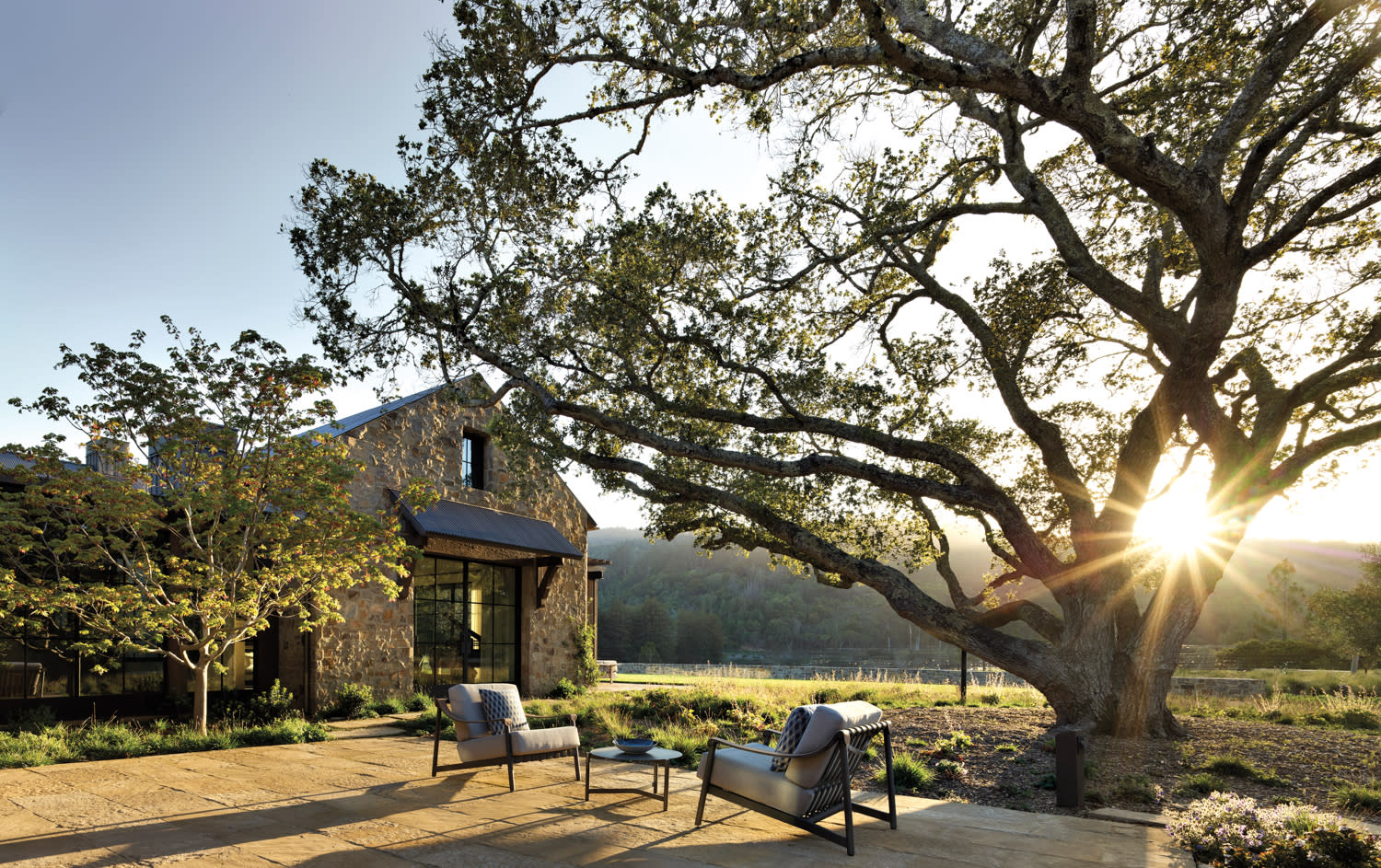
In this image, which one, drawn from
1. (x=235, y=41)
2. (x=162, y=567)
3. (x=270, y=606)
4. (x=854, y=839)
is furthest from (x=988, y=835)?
(x=235, y=41)

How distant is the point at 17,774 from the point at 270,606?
8.29 feet

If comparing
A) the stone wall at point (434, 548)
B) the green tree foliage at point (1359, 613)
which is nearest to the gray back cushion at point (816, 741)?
the stone wall at point (434, 548)

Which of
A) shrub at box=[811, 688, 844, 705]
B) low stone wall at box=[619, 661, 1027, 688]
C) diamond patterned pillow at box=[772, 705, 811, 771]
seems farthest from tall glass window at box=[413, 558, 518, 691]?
diamond patterned pillow at box=[772, 705, 811, 771]

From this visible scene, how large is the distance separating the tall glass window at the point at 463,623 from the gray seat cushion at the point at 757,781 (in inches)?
325

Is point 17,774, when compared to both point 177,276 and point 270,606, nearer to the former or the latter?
point 270,606

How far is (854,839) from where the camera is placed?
424cm

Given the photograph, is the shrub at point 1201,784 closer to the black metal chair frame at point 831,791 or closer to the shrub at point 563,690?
the black metal chair frame at point 831,791

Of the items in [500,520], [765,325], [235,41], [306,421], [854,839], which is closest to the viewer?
[854,839]

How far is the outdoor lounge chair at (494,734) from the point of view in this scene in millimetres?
5527

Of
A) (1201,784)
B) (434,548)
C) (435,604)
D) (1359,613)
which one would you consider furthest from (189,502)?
(1359,613)

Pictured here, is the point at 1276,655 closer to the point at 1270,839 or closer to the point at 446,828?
the point at 1270,839

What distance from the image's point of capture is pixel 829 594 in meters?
63.4

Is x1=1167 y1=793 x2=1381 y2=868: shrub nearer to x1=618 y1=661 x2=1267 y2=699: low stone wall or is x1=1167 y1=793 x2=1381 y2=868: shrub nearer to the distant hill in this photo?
x1=618 y1=661 x2=1267 y2=699: low stone wall

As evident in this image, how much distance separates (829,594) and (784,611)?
471 centimetres
